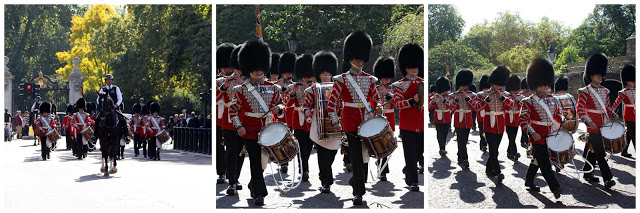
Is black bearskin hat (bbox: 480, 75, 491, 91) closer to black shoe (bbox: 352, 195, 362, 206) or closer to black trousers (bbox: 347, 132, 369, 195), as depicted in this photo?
black trousers (bbox: 347, 132, 369, 195)

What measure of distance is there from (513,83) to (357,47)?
510cm

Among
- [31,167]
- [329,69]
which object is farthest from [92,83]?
[329,69]

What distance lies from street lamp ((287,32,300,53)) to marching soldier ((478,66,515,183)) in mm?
2397

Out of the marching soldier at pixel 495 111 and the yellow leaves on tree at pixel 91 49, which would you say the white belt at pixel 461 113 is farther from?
the yellow leaves on tree at pixel 91 49

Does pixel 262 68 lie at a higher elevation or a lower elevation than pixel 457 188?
higher

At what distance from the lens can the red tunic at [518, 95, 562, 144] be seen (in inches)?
337

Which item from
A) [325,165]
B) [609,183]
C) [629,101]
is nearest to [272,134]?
[325,165]

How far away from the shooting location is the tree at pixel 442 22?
26.3 feet

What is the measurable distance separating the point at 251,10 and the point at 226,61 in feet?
2.70

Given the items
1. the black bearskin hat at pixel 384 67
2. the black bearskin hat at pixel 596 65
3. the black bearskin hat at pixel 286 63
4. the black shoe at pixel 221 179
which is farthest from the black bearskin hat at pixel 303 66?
the black bearskin hat at pixel 596 65

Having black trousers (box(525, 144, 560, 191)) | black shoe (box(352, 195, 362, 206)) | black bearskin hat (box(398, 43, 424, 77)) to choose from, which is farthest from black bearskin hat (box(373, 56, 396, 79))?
black shoe (box(352, 195, 362, 206))

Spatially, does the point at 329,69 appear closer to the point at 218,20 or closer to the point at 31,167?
the point at 218,20

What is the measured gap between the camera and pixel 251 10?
9031mm

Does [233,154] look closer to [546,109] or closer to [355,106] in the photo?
[355,106]
